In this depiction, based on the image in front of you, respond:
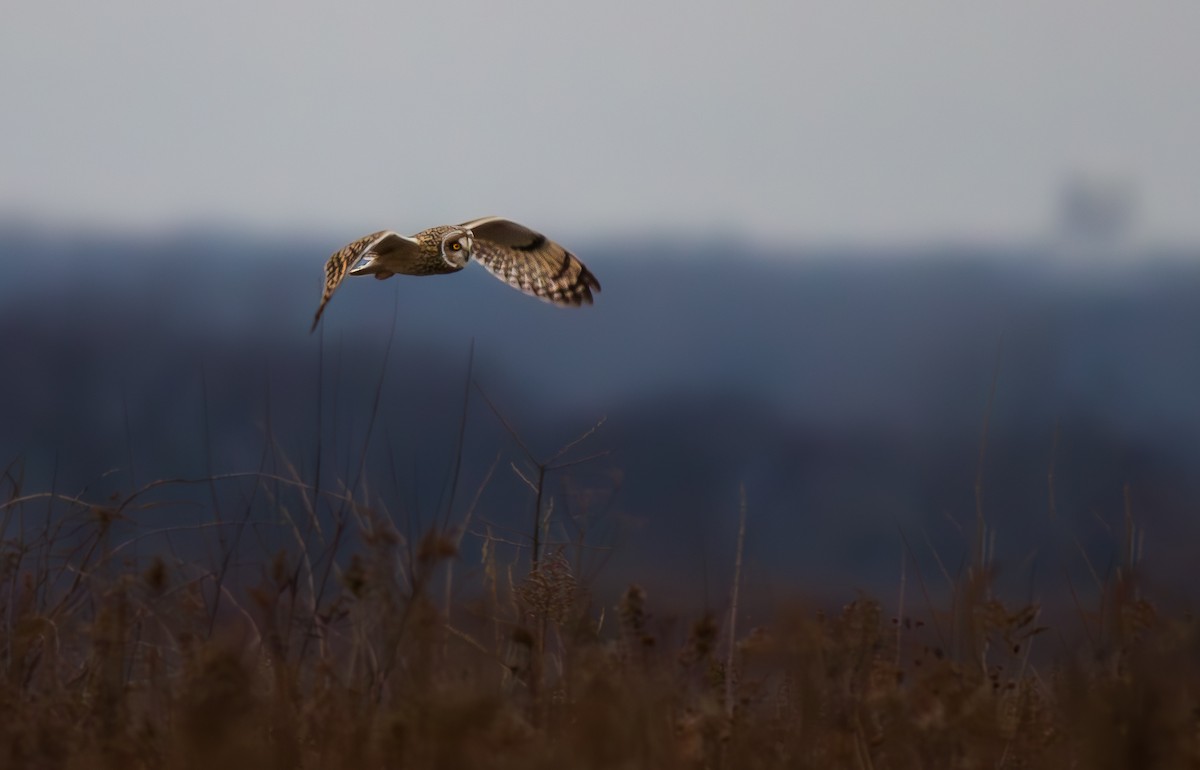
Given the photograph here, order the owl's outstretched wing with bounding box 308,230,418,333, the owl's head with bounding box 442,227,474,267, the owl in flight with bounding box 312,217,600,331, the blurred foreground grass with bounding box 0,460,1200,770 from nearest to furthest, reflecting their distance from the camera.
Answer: the blurred foreground grass with bounding box 0,460,1200,770 < the owl's outstretched wing with bounding box 308,230,418,333 < the owl in flight with bounding box 312,217,600,331 < the owl's head with bounding box 442,227,474,267

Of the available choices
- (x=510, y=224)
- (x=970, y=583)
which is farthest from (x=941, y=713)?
(x=510, y=224)

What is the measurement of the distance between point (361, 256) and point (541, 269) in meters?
2.29

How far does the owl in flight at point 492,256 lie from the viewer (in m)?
6.05

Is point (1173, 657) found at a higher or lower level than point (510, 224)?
lower

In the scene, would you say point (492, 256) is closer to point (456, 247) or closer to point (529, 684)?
point (456, 247)

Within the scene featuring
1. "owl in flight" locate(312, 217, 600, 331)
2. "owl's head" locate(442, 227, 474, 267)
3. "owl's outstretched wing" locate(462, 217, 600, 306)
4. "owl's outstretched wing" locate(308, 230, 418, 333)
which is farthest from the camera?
"owl's outstretched wing" locate(462, 217, 600, 306)

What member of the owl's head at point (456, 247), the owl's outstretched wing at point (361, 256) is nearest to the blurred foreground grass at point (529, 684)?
the owl's outstretched wing at point (361, 256)

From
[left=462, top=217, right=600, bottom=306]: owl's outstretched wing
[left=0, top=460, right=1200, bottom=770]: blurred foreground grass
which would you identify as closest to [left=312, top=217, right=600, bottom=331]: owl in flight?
[left=462, top=217, right=600, bottom=306]: owl's outstretched wing

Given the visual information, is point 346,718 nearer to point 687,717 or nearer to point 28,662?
point 687,717

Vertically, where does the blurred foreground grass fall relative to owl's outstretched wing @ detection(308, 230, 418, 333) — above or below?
below

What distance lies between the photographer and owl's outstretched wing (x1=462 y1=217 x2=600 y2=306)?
7410 mm

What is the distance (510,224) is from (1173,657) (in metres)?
Answer: 5.07

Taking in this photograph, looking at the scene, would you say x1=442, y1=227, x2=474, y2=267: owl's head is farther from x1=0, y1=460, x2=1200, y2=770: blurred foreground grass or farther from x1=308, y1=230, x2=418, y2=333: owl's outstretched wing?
x1=0, y1=460, x2=1200, y2=770: blurred foreground grass

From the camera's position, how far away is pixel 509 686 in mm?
3244
